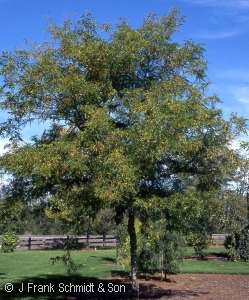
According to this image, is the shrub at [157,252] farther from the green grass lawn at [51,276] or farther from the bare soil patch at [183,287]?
the green grass lawn at [51,276]

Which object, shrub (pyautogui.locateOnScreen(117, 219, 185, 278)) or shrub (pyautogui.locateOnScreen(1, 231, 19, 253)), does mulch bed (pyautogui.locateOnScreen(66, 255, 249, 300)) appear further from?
shrub (pyautogui.locateOnScreen(1, 231, 19, 253))

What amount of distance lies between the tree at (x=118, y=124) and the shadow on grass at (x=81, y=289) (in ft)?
12.5

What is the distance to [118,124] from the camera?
8891 mm

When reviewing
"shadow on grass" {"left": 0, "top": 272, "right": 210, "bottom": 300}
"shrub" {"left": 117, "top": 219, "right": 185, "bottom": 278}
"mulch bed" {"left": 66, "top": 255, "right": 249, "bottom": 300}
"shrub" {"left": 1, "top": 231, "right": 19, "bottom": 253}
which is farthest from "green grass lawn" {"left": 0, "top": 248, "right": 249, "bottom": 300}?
"shrub" {"left": 1, "top": 231, "right": 19, "bottom": 253}

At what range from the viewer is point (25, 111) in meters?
9.03

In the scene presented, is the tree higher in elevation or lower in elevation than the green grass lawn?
higher

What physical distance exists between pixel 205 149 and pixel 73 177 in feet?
8.05

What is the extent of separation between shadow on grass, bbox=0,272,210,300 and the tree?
381 centimetres

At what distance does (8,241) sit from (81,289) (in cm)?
1830

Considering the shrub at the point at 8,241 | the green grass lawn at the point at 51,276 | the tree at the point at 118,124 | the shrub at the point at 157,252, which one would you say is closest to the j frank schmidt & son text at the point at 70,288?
the green grass lawn at the point at 51,276

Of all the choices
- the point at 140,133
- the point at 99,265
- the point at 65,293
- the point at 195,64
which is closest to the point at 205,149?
the point at 140,133

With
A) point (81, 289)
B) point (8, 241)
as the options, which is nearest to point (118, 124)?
point (81, 289)

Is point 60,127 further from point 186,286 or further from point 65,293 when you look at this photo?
point 186,286

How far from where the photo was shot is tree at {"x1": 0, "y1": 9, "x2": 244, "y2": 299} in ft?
25.7
